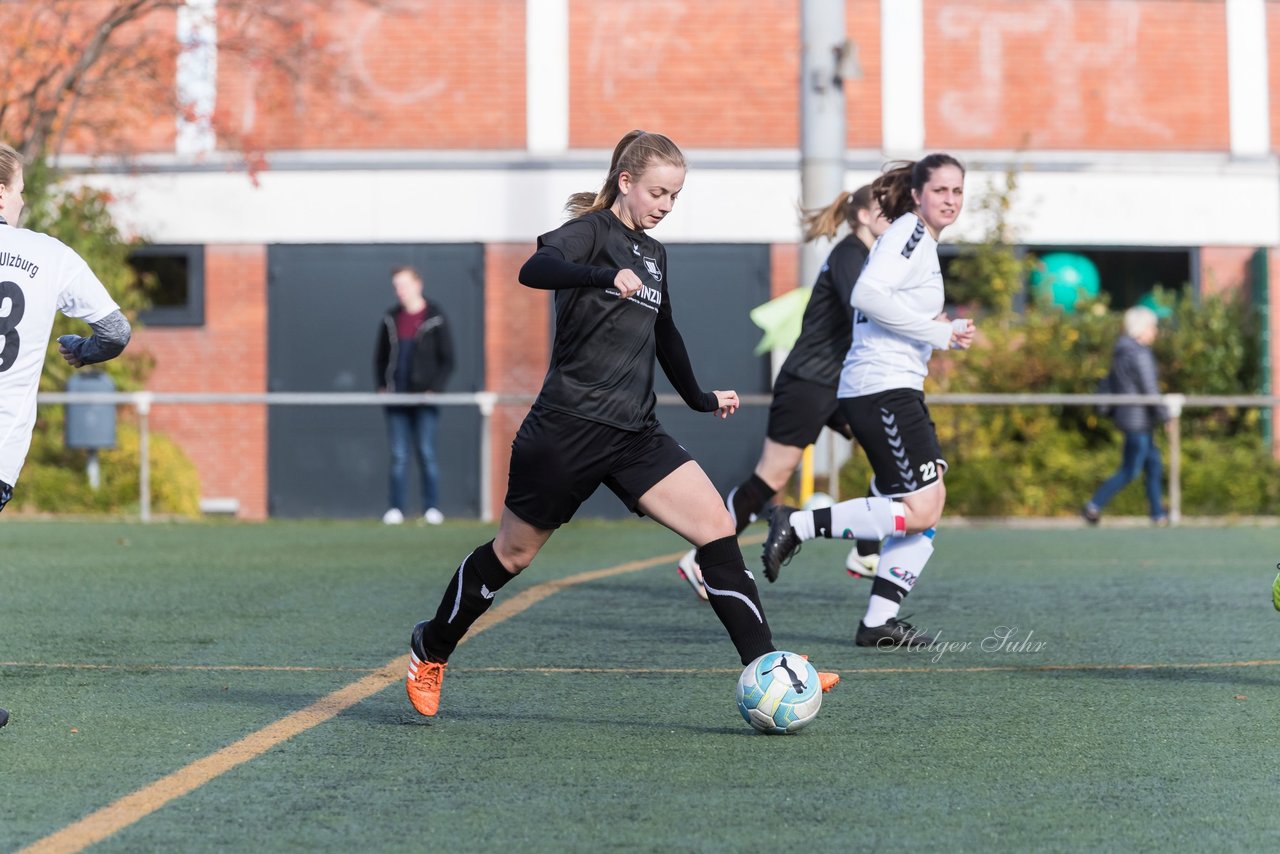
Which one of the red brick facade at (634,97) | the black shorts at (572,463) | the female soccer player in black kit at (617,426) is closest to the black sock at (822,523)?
the female soccer player in black kit at (617,426)

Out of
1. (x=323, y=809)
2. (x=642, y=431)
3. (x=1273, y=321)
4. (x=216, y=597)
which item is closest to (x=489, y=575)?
(x=642, y=431)

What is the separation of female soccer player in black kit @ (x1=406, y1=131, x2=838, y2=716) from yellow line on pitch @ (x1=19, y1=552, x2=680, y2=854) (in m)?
0.39

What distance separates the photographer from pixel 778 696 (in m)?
5.17

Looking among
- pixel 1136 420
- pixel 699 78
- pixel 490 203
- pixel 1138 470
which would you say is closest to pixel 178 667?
pixel 1138 470

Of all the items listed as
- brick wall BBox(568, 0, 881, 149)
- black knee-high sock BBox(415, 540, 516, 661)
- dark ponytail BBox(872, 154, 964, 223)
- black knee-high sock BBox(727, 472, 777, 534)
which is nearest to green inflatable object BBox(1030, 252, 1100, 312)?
brick wall BBox(568, 0, 881, 149)

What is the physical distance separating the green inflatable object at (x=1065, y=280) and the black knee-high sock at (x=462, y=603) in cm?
1509

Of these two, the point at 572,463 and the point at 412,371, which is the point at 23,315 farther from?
the point at 412,371

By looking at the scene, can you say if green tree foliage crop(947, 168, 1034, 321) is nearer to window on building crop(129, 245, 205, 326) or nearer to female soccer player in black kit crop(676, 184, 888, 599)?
window on building crop(129, 245, 205, 326)

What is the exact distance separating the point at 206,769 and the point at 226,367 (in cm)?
1675

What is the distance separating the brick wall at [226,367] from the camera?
20.9 m

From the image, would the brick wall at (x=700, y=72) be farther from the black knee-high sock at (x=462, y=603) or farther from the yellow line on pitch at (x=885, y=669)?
the black knee-high sock at (x=462, y=603)

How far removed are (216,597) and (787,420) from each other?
2897 mm

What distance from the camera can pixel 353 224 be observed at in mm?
20797

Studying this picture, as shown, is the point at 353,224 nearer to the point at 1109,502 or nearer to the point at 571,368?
the point at 1109,502
